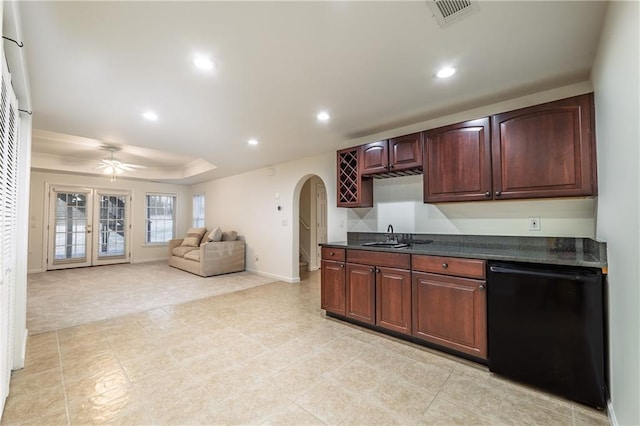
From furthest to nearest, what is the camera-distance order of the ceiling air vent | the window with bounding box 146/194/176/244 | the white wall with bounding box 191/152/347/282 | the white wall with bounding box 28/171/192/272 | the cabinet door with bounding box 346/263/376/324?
the window with bounding box 146/194/176/244 < the white wall with bounding box 28/171/192/272 < the white wall with bounding box 191/152/347/282 < the cabinet door with bounding box 346/263/376/324 < the ceiling air vent

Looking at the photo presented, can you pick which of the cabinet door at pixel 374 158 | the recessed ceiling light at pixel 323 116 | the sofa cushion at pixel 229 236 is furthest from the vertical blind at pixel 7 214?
the sofa cushion at pixel 229 236

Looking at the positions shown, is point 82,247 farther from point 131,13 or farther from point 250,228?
point 131,13

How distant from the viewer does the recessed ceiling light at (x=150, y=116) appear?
3.03m

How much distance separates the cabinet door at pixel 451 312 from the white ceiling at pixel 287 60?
1721 mm

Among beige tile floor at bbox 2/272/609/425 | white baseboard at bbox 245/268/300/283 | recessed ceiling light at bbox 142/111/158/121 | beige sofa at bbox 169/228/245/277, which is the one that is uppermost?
recessed ceiling light at bbox 142/111/158/121

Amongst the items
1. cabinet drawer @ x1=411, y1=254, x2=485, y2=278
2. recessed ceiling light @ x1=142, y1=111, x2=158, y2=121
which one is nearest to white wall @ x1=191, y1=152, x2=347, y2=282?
cabinet drawer @ x1=411, y1=254, x2=485, y2=278

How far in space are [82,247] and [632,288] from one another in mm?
9245

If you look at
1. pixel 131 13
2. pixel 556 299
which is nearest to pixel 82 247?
pixel 131 13

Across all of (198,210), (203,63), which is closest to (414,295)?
(203,63)

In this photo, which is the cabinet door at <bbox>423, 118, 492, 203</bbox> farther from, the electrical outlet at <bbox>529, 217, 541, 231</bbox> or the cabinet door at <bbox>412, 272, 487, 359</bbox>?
the cabinet door at <bbox>412, 272, 487, 359</bbox>

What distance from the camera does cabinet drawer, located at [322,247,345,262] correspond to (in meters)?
3.13

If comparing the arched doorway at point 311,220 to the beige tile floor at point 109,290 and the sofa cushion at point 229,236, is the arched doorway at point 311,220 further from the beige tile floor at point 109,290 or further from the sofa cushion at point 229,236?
the sofa cushion at point 229,236

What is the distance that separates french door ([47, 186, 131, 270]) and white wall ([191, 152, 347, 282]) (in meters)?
2.88

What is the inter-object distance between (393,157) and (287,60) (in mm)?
1575
